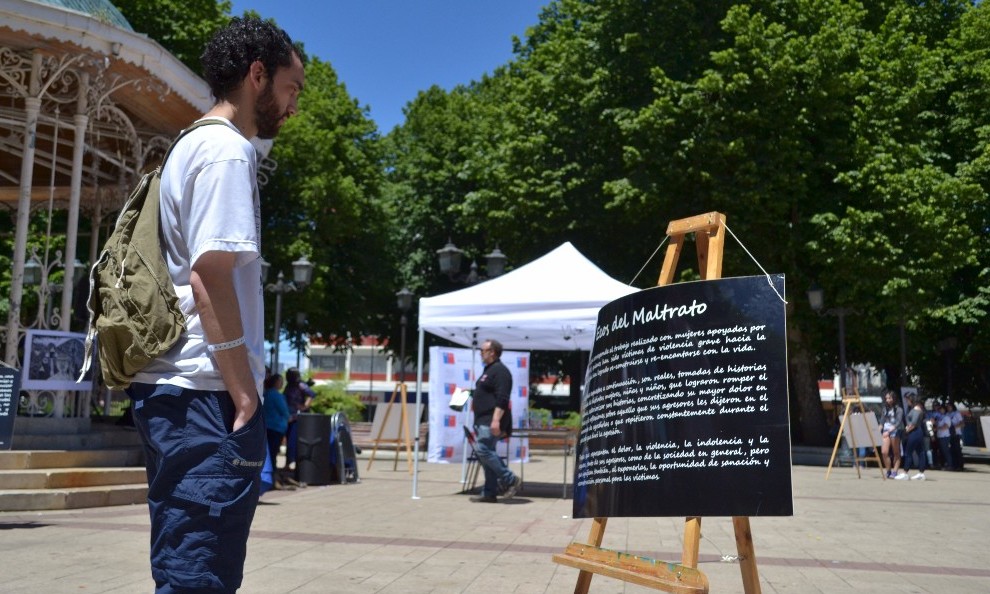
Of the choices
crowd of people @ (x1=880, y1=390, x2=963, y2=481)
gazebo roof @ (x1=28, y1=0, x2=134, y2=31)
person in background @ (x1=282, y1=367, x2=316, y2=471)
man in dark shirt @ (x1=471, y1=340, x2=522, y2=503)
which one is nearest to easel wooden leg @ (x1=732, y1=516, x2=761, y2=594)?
man in dark shirt @ (x1=471, y1=340, x2=522, y2=503)

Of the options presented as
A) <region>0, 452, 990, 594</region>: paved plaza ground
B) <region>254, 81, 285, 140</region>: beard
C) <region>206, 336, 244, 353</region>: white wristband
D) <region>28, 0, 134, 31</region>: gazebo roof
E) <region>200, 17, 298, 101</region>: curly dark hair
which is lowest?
<region>0, 452, 990, 594</region>: paved plaza ground

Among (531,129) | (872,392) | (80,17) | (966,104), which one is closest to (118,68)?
(80,17)

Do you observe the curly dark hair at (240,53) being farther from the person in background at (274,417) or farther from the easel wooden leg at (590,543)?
the person in background at (274,417)

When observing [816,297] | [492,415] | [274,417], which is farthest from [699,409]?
[816,297]

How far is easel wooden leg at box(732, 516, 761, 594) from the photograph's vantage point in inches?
174

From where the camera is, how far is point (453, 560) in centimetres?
754

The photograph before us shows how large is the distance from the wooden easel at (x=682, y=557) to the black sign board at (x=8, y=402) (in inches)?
225

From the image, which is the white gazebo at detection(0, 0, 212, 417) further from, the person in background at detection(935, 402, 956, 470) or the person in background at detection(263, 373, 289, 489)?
the person in background at detection(935, 402, 956, 470)

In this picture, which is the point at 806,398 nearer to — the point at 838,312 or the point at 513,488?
the point at 838,312

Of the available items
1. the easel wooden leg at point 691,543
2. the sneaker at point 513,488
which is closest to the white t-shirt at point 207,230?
the easel wooden leg at point 691,543

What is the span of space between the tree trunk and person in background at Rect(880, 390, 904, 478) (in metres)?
5.13

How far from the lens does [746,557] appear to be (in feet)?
14.7

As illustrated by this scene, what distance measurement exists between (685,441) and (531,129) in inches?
1004

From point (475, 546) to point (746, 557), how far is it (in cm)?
431
